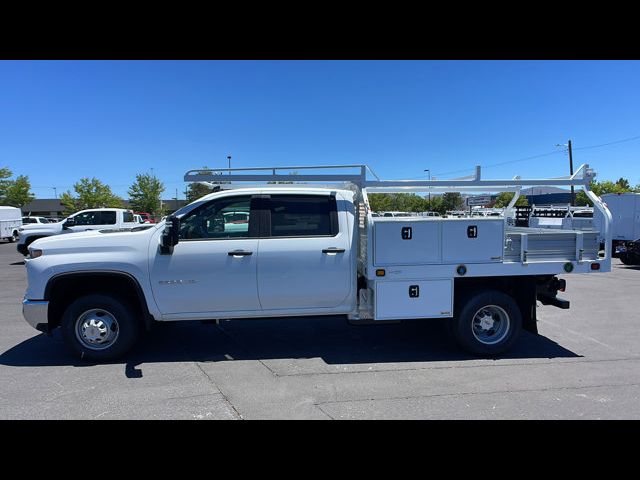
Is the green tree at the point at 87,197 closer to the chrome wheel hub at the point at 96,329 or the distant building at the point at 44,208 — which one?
the distant building at the point at 44,208

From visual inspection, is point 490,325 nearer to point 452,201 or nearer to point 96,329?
point 452,201

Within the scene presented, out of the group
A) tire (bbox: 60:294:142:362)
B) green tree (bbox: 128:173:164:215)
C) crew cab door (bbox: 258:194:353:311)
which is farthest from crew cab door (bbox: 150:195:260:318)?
green tree (bbox: 128:173:164:215)

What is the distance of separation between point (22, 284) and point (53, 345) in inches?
266

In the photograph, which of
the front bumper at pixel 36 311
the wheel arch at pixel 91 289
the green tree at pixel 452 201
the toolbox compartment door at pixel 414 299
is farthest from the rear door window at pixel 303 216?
the green tree at pixel 452 201

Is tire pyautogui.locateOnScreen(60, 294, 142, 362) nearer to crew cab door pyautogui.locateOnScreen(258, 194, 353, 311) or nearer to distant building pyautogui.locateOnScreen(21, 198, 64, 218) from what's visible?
crew cab door pyautogui.locateOnScreen(258, 194, 353, 311)

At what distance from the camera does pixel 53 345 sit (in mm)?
5316

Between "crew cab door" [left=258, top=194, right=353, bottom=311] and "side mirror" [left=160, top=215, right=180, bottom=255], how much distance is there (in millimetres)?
942

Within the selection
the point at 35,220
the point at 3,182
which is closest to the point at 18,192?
the point at 3,182

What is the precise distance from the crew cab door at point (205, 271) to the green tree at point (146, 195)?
158 ft

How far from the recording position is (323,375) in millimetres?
4387

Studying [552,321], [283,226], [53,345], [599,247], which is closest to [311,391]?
[283,226]

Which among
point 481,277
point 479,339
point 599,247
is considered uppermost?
point 599,247
